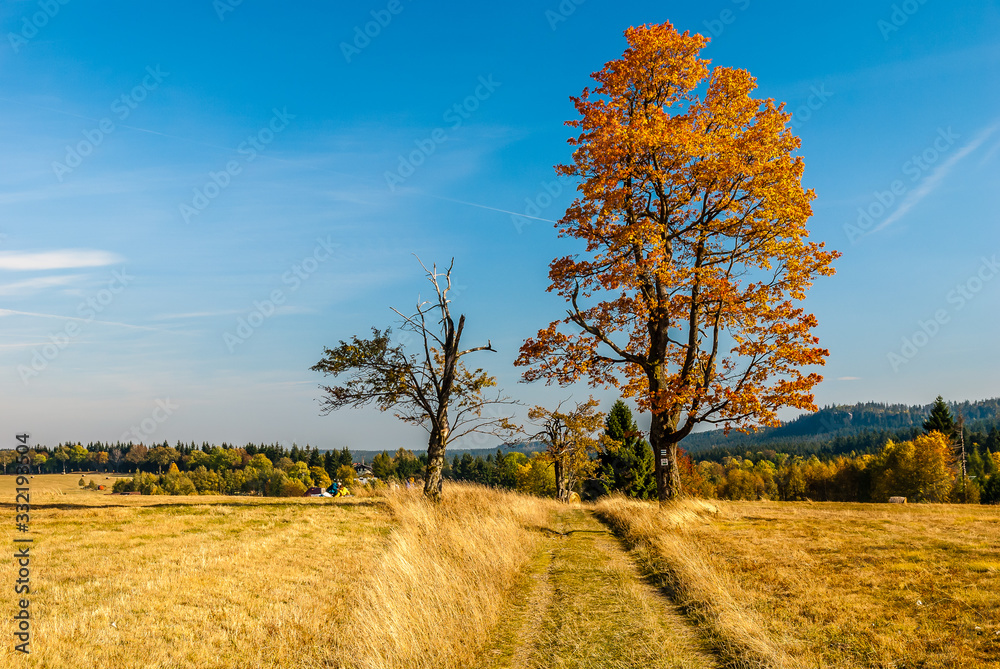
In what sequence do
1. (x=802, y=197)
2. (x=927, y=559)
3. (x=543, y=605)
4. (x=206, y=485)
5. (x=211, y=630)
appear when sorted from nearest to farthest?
1. (x=211, y=630)
2. (x=543, y=605)
3. (x=927, y=559)
4. (x=802, y=197)
5. (x=206, y=485)

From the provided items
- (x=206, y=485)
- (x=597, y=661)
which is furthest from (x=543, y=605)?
(x=206, y=485)

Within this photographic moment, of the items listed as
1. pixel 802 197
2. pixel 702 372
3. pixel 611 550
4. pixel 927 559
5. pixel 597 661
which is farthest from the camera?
pixel 702 372

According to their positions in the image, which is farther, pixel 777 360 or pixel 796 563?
pixel 777 360

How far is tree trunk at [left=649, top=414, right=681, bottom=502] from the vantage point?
18156 mm

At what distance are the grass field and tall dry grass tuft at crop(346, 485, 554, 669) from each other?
1.4 inches

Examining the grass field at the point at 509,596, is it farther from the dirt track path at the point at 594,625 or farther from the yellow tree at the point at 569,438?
the yellow tree at the point at 569,438

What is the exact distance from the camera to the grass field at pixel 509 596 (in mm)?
6047

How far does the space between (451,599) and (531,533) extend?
7595 millimetres

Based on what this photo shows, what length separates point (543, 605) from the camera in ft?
28.0

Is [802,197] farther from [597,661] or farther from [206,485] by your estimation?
[206,485]

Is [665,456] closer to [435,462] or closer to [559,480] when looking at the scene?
[435,462]

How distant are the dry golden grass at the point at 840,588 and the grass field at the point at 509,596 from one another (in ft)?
0.11

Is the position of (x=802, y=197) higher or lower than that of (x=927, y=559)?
higher

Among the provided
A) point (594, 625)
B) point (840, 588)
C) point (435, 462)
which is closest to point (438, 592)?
point (594, 625)
